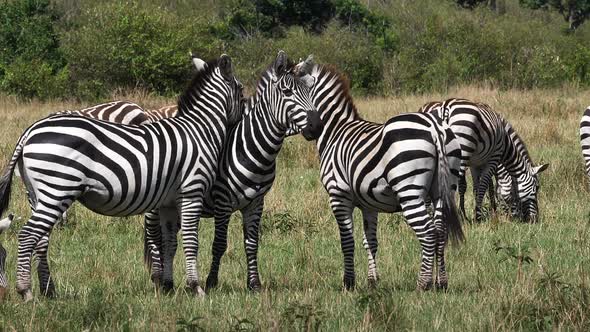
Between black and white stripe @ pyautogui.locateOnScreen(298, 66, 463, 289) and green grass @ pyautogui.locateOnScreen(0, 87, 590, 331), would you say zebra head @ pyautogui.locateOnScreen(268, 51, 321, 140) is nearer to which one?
black and white stripe @ pyautogui.locateOnScreen(298, 66, 463, 289)

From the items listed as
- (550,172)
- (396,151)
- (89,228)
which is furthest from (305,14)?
(396,151)

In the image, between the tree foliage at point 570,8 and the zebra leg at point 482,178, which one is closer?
the zebra leg at point 482,178

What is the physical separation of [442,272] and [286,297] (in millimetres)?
1322

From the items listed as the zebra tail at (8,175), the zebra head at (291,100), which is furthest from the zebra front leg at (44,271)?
the zebra head at (291,100)

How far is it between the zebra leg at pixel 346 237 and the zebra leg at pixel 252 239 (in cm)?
65

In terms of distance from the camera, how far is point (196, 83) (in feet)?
25.1

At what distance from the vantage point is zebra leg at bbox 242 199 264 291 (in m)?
7.38

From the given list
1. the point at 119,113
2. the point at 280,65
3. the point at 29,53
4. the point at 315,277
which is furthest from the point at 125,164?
the point at 29,53

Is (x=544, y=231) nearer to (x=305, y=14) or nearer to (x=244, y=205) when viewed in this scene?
(x=244, y=205)

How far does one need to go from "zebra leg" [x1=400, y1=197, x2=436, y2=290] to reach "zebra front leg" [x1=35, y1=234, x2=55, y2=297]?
267cm

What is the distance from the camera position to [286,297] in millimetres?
6699

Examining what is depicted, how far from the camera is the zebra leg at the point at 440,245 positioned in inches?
282

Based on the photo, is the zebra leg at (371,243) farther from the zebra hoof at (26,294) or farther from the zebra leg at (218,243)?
the zebra hoof at (26,294)

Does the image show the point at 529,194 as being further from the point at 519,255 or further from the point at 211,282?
the point at 211,282
